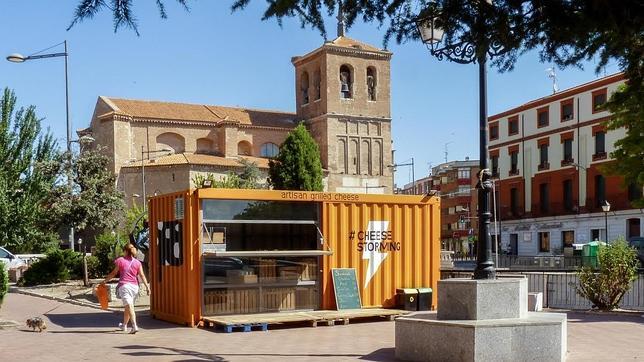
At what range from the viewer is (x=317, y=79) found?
74.4 meters

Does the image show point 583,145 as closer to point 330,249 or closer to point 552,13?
point 330,249

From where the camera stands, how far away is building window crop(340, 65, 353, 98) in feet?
239

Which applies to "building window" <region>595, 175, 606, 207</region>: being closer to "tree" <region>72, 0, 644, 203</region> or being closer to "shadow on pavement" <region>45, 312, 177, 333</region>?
"shadow on pavement" <region>45, 312, 177, 333</region>

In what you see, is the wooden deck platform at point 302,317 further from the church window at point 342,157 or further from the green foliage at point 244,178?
the church window at point 342,157

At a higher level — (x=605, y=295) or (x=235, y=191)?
(x=235, y=191)

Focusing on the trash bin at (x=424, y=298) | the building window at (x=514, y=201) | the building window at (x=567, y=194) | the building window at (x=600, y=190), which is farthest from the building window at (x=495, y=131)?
the trash bin at (x=424, y=298)

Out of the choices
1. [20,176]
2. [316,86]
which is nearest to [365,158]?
[316,86]

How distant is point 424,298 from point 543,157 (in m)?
43.2

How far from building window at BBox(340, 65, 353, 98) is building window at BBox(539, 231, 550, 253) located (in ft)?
88.6

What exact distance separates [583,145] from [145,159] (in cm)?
3619

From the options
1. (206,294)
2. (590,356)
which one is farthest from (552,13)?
(206,294)

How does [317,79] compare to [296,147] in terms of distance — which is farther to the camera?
[317,79]

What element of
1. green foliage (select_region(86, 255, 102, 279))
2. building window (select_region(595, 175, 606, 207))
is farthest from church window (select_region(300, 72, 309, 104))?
green foliage (select_region(86, 255, 102, 279))

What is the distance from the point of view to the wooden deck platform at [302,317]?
12.9 metres
